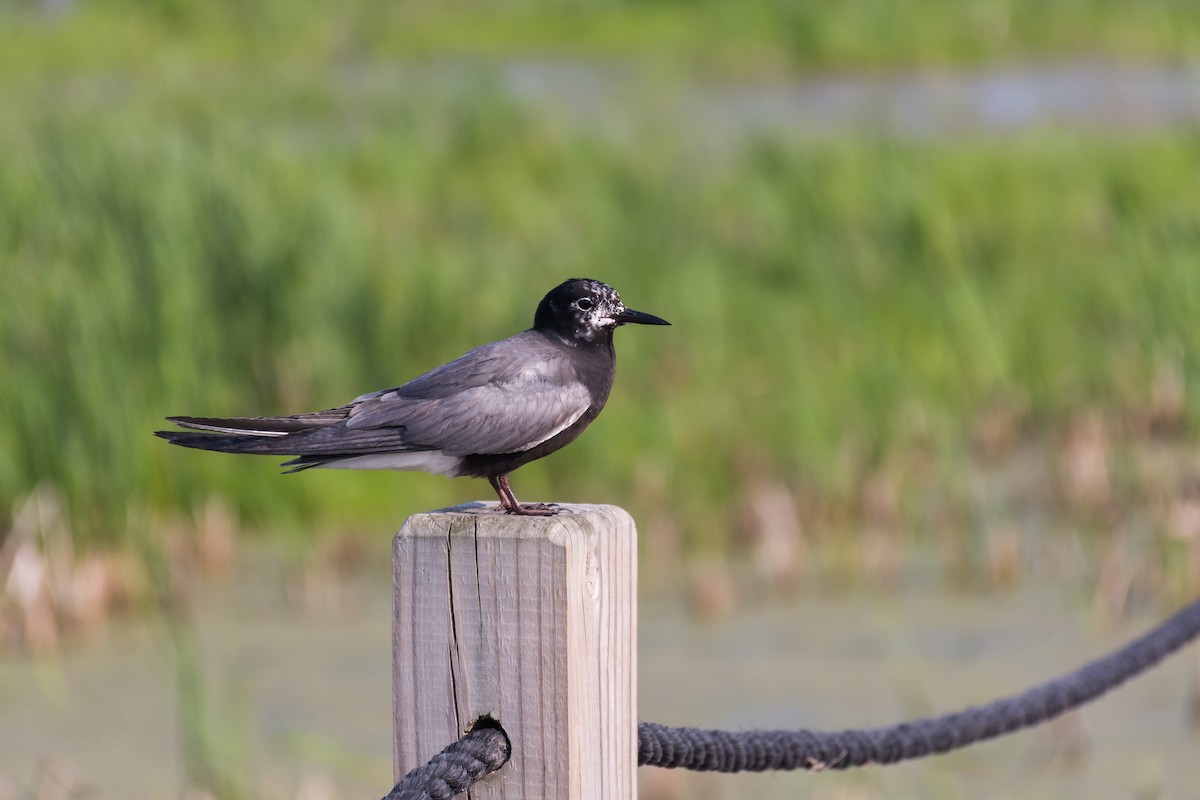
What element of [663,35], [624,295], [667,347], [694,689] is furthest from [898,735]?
[663,35]

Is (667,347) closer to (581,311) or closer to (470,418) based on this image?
(581,311)

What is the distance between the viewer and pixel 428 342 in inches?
253

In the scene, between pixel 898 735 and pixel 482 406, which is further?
pixel 898 735

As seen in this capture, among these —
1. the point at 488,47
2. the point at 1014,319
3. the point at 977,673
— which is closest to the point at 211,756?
the point at 977,673

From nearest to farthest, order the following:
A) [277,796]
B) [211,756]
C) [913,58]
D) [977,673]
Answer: [211,756] < [277,796] < [977,673] < [913,58]

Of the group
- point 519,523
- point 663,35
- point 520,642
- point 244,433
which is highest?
point 663,35

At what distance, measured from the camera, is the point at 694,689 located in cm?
517

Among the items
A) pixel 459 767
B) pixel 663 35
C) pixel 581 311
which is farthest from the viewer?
pixel 663 35

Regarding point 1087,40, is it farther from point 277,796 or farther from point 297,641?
point 277,796

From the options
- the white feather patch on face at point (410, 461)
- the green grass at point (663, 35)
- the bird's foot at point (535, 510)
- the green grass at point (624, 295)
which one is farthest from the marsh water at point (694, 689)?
the green grass at point (663, 35)

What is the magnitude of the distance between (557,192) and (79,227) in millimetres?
3754

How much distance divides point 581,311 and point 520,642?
76cm

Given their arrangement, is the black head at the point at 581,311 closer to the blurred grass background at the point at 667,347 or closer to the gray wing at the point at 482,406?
the gray wing at the point at 482,406

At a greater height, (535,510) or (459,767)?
(535,510)
